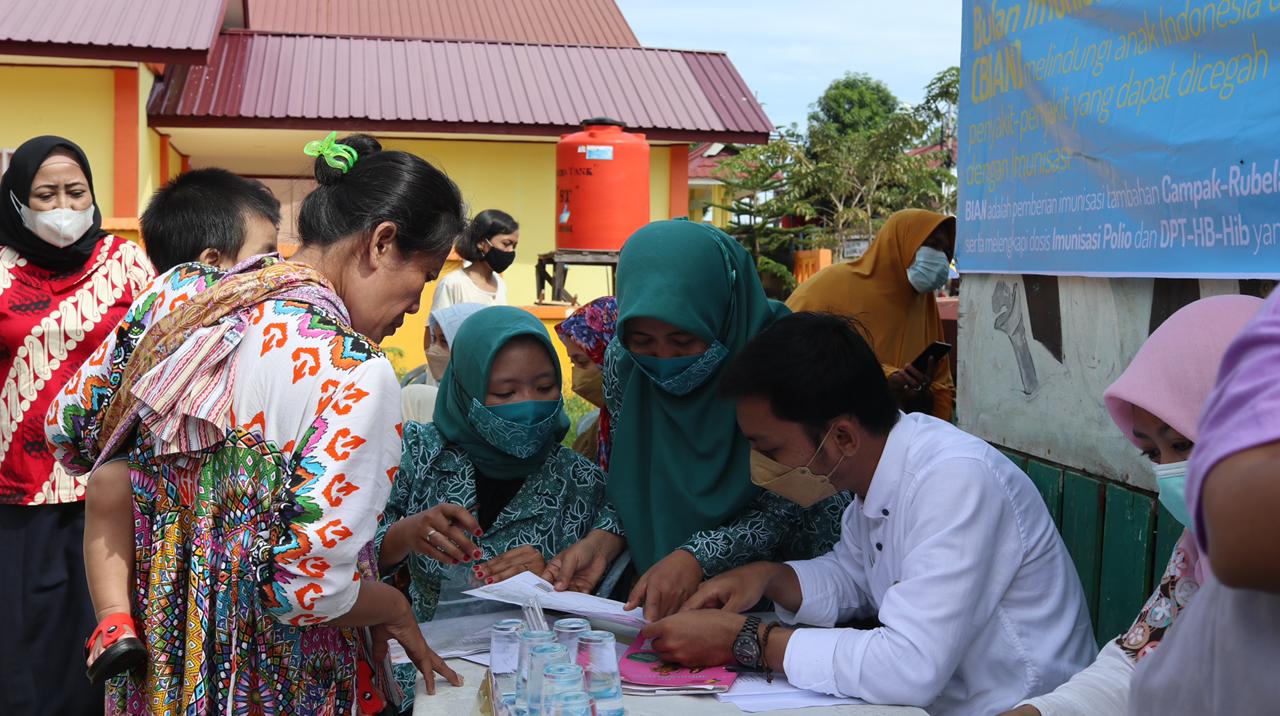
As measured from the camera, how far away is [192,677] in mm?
1774

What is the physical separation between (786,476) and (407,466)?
0.91 meters

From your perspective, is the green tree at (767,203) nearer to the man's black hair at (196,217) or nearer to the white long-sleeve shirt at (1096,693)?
the man's black hair at (196,217)

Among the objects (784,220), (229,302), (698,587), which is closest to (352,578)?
(229,302)

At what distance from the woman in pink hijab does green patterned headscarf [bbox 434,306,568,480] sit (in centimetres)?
123

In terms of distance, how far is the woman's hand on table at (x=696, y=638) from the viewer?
2.01m

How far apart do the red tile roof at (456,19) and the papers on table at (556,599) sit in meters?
12.9

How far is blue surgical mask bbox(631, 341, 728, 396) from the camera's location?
2.48 metres

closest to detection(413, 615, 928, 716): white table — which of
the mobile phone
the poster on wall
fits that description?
the poster on wall

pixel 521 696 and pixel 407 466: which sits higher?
A: pixel 407 466

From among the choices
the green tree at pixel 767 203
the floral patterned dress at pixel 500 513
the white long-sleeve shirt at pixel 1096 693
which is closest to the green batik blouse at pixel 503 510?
the floral patterned dress at pixel 500 513

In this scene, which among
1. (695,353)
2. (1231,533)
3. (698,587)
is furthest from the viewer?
(695,353)

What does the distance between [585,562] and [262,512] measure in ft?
2.90

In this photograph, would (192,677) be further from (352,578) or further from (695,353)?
(695,353)

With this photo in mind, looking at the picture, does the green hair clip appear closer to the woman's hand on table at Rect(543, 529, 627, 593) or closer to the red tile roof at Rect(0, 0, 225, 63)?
the woman's hand on table at Rect(543, 529, 627, 593)
